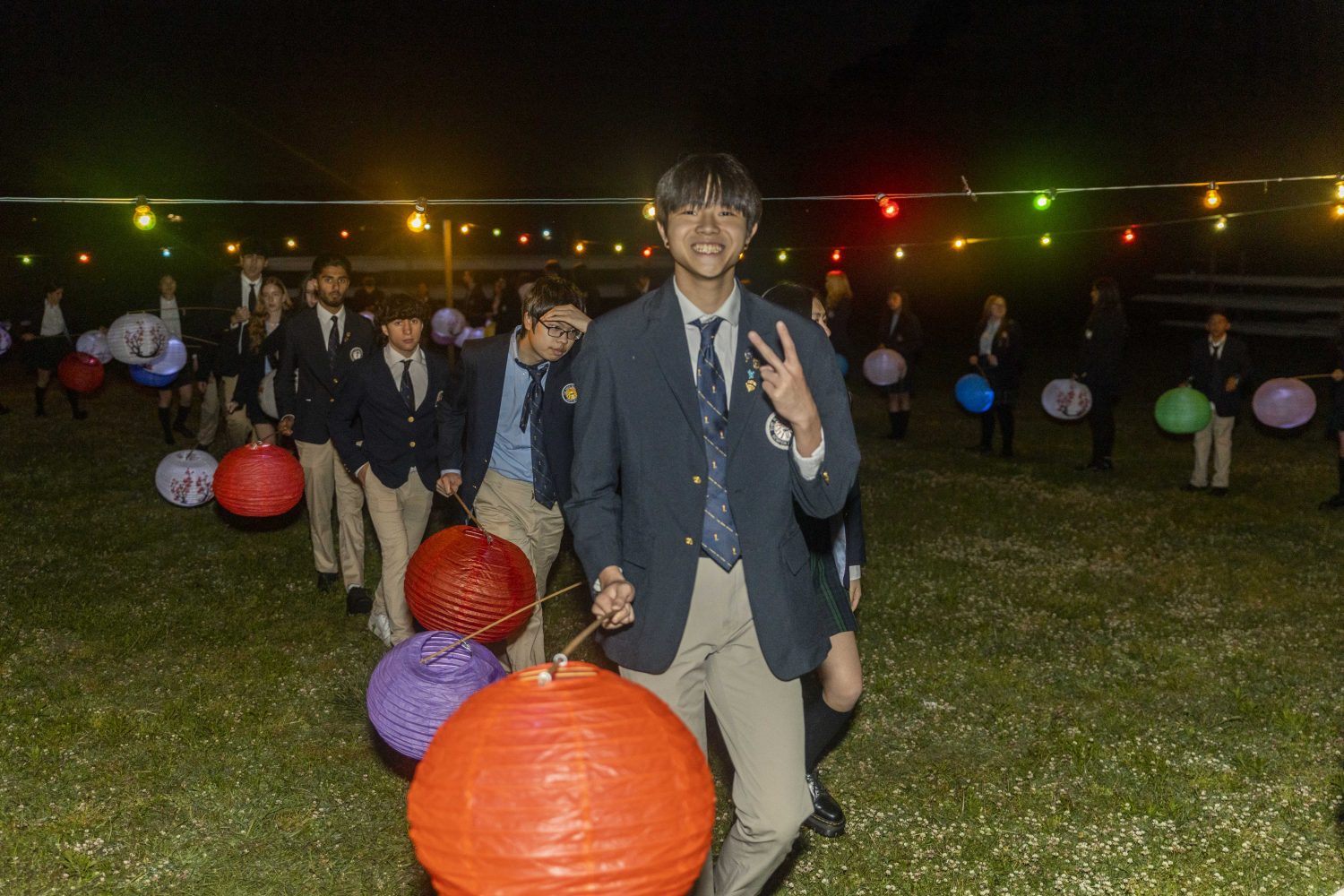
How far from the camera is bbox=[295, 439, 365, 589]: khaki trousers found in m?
7.86

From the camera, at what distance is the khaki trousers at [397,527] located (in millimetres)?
6859

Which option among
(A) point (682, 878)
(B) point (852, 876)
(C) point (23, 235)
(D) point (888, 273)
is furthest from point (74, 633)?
(D) point (888, 273)

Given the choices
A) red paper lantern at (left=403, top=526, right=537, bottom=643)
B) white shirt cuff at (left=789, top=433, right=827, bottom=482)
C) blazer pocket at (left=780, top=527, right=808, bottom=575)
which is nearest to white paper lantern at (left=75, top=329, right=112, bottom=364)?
red paper lantern at (left=403, top=526, right=537, bottom=643)

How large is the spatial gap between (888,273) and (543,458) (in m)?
34.5

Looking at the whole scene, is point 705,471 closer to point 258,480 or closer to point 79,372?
point 258,480

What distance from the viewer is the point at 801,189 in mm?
39969

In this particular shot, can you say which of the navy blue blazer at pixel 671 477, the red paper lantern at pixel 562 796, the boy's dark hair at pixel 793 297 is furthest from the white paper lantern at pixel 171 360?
the red paper lantern at pixel 562 796

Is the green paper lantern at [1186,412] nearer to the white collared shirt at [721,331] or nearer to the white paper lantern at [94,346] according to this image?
the white collared shirt at [721,331]

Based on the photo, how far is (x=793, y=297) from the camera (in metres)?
5.04

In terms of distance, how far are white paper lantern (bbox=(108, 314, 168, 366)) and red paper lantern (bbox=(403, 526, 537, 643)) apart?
793 cm

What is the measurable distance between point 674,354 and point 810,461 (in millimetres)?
513

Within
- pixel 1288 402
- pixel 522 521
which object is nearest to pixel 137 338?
pixel 522 521

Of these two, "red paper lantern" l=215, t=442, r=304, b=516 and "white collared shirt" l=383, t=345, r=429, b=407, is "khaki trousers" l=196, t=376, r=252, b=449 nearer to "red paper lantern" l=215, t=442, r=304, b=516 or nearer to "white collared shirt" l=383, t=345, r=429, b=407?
"red paper lantern" l=215, t=442, r=304, b=516

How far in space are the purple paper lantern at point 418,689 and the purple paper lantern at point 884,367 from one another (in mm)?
11656
